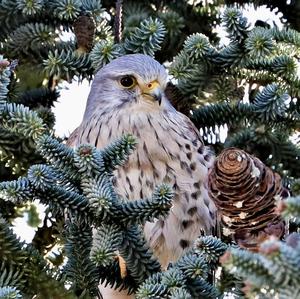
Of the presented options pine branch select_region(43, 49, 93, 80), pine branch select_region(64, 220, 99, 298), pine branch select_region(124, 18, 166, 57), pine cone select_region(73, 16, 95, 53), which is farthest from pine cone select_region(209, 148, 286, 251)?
pine cone select_region(73, 16, 95, 53)

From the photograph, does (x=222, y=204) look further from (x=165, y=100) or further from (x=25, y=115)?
(x=165, y=100)

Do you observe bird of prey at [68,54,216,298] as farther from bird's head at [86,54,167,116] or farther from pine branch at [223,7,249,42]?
pine branch at [223,7,249,42]

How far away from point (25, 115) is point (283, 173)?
1448 millimetres

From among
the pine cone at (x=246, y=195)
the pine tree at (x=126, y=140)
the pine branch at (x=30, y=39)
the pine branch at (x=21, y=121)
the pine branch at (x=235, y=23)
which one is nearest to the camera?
the pine cone at (x=246, y=195)

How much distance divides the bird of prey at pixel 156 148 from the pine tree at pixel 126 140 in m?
0.13

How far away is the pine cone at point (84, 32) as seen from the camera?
363 centimetres

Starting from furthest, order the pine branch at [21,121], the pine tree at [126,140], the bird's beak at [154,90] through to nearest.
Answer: the bird's beak at [154,90] → the pine branch at [21,121] → the pine tree at [126,140]

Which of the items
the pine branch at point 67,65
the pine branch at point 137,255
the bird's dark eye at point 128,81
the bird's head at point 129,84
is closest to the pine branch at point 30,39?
the pine branch at point 67,65

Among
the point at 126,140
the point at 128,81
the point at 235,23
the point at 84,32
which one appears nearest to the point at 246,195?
the point at 126,140

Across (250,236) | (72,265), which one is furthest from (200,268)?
(72,265)

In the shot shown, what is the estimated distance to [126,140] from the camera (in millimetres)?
2322

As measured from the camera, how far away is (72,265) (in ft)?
8.39

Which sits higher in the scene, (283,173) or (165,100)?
(165,100)

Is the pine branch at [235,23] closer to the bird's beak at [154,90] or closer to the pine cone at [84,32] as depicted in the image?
the pine cone at [84,32]
